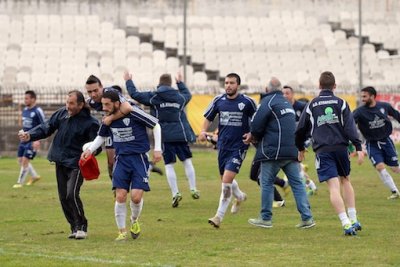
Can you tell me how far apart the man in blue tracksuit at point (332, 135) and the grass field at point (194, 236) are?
1.56ft

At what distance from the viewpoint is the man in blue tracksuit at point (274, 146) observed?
47.5ft

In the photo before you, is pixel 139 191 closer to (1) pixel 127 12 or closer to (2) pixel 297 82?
(2) pixel 297 82

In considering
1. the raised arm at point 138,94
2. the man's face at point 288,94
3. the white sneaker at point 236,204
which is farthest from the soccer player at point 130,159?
the man's face at point 288,94

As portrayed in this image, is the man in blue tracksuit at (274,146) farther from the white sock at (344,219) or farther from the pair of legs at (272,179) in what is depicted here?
the white sock at (344,219)

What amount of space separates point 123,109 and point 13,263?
9.51ft

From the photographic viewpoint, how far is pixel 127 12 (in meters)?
46.9

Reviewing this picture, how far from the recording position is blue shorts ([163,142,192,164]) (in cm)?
1934

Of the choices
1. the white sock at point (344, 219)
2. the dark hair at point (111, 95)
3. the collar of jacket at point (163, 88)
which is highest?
the dark hair at point (111, 95)

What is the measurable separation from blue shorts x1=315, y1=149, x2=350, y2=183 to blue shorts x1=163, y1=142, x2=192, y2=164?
20.1 feet

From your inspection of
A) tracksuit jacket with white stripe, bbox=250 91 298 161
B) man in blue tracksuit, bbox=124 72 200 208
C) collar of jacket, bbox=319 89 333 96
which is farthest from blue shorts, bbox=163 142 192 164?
collar of jacket, bbox=319 89 333 96

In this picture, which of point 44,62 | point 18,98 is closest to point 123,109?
point 18,98

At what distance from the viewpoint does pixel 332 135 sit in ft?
43.9

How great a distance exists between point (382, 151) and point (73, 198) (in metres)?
7.79

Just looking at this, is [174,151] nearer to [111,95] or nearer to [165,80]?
[165,80]
